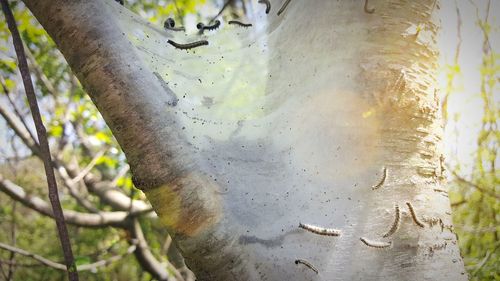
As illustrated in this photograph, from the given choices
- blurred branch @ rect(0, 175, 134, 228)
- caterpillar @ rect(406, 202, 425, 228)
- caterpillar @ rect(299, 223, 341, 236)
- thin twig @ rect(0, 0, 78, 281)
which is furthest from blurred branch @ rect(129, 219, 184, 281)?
caterpillar @ rect(406, 202, 425, 228)

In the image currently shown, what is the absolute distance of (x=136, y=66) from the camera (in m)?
0.84

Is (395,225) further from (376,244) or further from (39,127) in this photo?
(39,127)

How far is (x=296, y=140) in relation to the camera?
1080 mm

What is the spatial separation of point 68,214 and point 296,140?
2.60 meters

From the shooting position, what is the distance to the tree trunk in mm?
803

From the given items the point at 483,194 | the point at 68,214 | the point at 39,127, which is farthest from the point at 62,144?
the point at 483,194

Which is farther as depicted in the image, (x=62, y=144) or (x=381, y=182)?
(x=62, y=144)

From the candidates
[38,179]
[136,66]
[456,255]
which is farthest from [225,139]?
[38,179]

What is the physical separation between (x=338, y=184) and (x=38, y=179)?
6.89 meters

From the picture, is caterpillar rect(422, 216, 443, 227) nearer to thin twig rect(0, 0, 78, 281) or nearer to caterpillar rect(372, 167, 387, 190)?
caterpillar rect(372, 167, 387, 190)

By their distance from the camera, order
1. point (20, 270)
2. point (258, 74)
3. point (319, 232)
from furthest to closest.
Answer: point (20, 270) < point (258, 74) < point (319, 232)

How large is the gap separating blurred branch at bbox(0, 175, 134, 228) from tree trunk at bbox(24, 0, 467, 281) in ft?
6.68

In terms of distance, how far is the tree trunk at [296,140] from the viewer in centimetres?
80

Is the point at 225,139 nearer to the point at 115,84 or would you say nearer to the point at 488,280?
the point at 115,84
